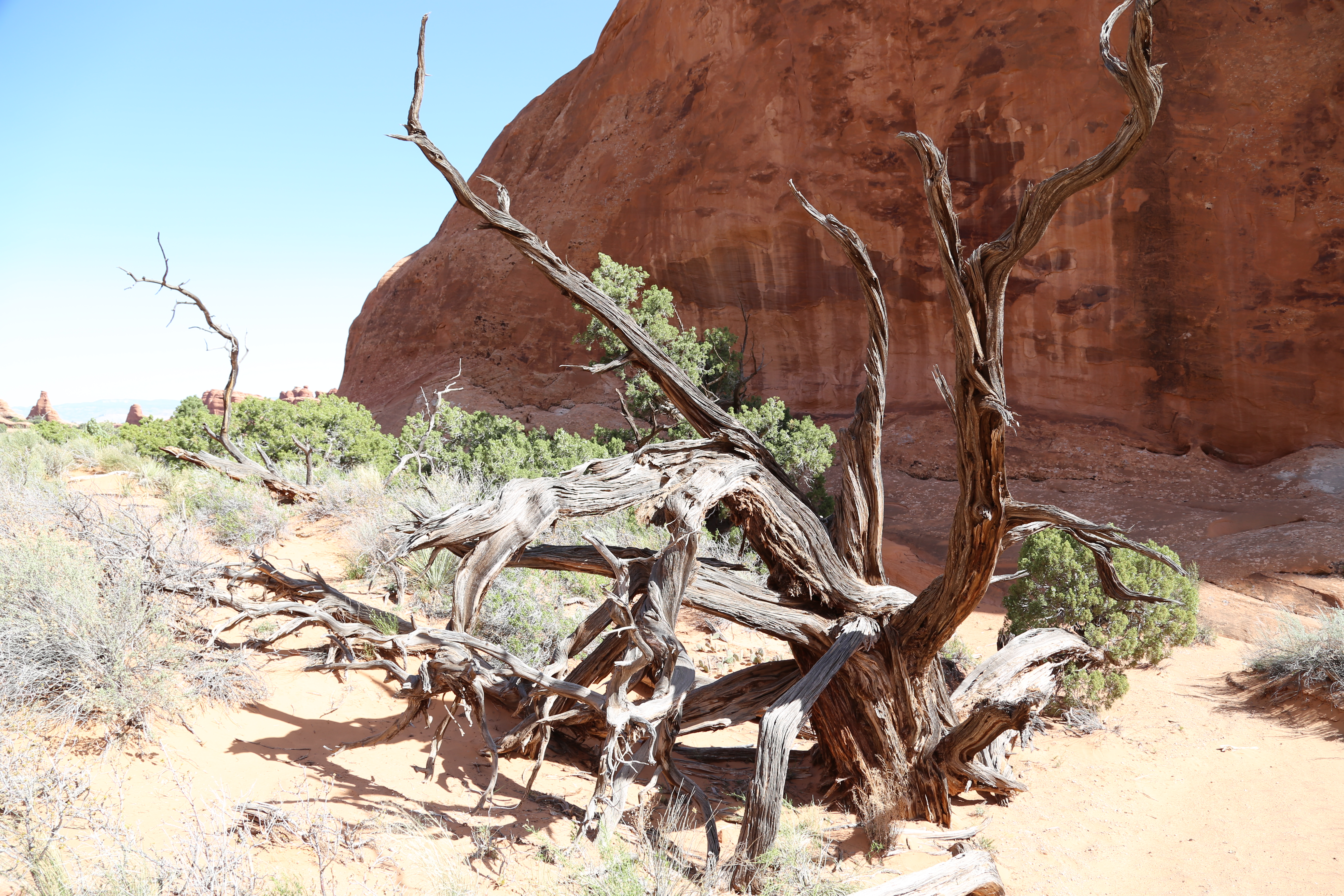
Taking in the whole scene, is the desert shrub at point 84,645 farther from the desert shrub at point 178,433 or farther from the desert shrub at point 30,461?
the desert shrub at point 178,433

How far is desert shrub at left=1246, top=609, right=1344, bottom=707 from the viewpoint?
5613mm

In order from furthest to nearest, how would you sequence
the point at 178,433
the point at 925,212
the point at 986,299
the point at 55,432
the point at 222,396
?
the point at 222,396 < the point at 55,432 < the point at 925,212 < the point at 178,433 < the point at 986,299

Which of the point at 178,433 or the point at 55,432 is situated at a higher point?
the point at 55,432

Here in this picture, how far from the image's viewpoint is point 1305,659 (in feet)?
19.2

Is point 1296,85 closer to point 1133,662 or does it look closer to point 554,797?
point 1133,662

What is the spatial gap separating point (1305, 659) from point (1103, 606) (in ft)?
4.66

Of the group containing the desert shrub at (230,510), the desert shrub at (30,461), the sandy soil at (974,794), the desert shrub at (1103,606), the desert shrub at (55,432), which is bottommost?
the sandy soil at (974,794)

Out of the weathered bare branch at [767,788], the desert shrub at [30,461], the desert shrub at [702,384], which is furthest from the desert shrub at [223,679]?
the desert shrub at [702,384]

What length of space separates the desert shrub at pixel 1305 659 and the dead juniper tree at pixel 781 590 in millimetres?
2578

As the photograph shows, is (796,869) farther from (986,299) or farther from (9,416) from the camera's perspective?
(9,416)

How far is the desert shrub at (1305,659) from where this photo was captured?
5.61 m

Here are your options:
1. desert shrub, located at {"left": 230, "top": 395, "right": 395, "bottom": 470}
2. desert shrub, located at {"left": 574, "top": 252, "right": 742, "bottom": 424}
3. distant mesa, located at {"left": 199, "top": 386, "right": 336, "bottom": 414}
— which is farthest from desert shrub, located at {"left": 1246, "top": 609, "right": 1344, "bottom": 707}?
→ distant mesa, located at {"left": 199, "top": 386, "right": 336, "bottom": 414}

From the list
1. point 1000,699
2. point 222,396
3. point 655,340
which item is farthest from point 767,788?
point 222,396

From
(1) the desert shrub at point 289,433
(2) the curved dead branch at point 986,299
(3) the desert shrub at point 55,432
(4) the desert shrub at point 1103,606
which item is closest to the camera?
(2) the curved dead branch at point 986,299
